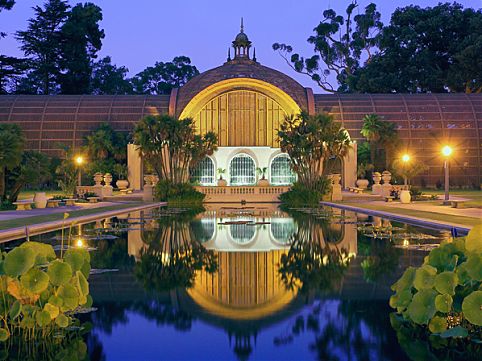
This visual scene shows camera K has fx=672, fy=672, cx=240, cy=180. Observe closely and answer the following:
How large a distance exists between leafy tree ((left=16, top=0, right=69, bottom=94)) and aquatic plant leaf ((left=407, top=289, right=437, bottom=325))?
72.0 meters

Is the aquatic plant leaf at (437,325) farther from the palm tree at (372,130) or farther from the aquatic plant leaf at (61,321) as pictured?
the palm tree at (372,130)

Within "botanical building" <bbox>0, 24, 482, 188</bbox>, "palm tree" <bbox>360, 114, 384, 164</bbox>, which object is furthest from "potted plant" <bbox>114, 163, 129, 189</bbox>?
"palm tree" <bbox>360, 114, 384, 164</bbox>

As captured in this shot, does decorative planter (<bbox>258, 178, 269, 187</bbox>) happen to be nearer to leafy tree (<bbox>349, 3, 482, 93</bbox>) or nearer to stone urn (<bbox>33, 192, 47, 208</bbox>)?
stone urn (<bbox>33, 192, 47, 208</bbox>)

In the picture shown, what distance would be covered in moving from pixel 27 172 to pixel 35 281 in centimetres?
2616

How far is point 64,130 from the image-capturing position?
58656 mm

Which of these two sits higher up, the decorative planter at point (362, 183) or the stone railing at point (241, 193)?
the decorative planter at point (362, 183)

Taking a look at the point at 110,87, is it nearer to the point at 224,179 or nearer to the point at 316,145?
the point at 224,179

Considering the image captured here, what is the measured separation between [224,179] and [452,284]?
156ft

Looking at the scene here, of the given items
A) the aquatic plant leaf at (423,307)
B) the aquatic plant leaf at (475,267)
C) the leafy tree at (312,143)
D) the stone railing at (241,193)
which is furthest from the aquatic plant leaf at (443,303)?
the stone railing at (241,193)

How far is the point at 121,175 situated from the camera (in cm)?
5547

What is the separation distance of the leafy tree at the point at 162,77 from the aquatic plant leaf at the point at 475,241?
82.3m

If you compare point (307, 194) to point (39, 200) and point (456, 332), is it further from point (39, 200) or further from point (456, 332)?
point (456, 332)

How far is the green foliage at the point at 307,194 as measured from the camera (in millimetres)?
40062

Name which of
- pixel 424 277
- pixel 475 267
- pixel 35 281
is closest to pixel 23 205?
pixel 35 281
